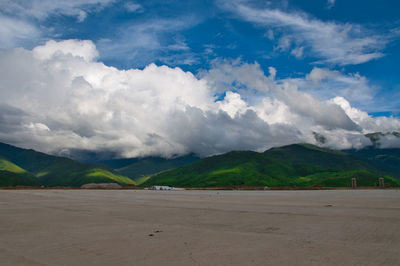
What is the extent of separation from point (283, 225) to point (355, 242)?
4.79 m

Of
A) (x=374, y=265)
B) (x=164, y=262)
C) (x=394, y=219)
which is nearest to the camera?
(x=374, y=265)

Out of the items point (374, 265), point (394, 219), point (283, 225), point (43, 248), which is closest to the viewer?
point (374, 265)

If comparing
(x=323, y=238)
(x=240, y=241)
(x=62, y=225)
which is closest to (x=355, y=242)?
(x=323, y=238)

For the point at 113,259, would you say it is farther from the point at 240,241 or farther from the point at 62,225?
the point at 62,225

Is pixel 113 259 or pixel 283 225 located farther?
pixel 283 225

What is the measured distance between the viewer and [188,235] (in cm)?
1351

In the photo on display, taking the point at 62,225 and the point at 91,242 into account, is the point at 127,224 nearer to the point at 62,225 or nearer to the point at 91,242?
the point at 62,225

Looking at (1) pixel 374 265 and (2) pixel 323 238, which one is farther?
(2) pixel 323 238

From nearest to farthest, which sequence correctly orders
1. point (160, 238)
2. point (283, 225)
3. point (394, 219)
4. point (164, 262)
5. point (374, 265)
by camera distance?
point (374, 265) → point (164, 262) → point (160, 238) → point (283, 225) → point (394, 219)

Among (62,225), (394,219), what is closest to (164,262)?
(62,225)

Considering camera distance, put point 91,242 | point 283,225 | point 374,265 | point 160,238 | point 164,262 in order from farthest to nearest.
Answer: point 283,225
point 160,238
point 91,242
point 164,262
point 374,265

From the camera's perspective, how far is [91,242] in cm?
1198

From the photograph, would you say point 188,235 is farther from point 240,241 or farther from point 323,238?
point 323,238

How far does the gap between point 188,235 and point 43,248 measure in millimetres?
5593
